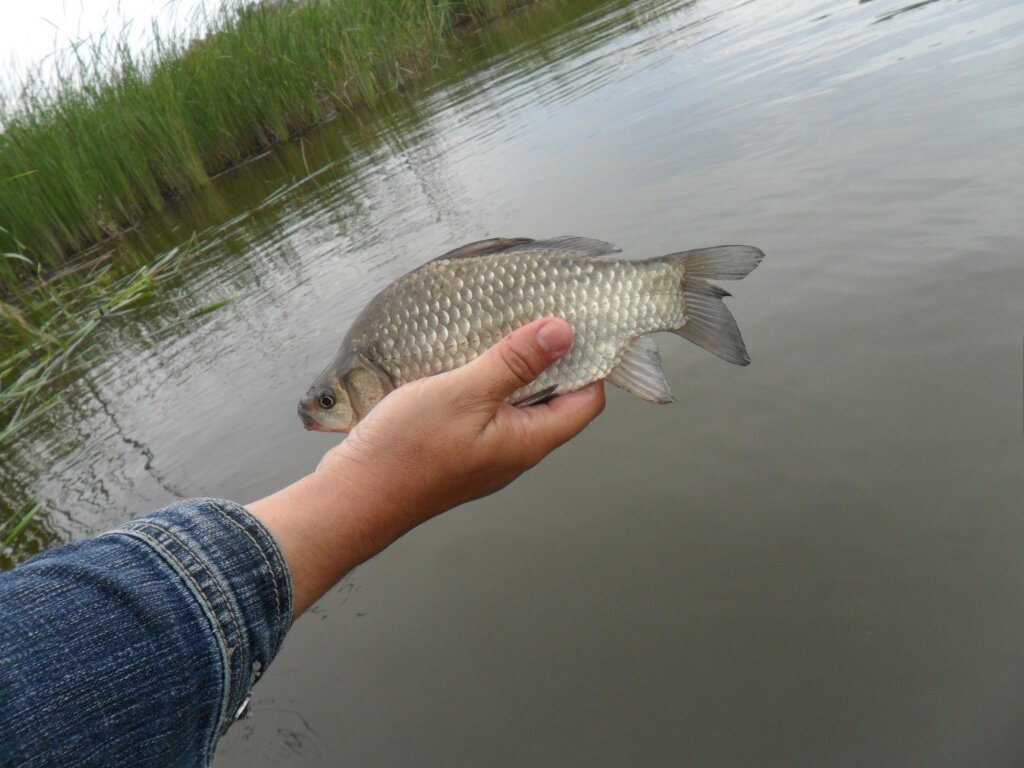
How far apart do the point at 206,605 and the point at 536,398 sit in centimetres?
116

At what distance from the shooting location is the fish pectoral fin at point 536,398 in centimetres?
209

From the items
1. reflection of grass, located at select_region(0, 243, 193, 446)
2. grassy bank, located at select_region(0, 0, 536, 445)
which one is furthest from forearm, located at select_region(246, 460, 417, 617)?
grassy bank, located at select_region(0, 0, 536, 445)

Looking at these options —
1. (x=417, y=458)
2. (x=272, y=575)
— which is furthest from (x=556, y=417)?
(x=272, y=575)

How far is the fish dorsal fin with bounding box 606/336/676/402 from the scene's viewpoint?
2.16m

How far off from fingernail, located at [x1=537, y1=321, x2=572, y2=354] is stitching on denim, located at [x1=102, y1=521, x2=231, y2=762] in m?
1.04

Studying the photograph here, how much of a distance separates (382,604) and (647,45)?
10588mm

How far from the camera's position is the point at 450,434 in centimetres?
183

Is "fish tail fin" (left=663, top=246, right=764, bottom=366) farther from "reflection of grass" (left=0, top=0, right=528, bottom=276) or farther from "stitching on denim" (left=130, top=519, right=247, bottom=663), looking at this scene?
"reflection of grass" (left=0, top=0, right=528, bottom=276)

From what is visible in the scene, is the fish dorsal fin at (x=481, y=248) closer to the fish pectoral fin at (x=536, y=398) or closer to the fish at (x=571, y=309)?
the fish at (x=571, y=309)

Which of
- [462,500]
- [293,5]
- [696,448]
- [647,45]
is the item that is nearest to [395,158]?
[647,45]

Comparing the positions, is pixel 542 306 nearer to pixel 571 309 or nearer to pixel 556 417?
pixel 571 309

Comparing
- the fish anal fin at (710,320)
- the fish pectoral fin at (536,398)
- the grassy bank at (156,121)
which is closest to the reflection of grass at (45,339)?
the grassy bank at (156,121)

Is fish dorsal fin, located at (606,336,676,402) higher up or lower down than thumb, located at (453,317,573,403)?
lower down

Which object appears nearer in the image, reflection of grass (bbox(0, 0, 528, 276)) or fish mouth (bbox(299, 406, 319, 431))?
fish mouth (bbox(299, 406, 319, 431))
